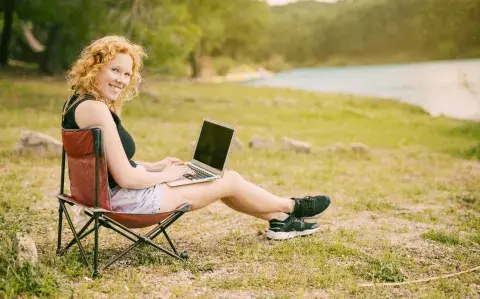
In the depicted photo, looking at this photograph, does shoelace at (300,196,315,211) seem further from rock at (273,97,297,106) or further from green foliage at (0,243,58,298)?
rock at (273,97,297,106)

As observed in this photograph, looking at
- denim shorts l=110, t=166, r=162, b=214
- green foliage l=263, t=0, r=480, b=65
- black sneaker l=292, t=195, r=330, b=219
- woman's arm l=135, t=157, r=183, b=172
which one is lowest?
black sneaker l=292, t=195, r=330, b=219

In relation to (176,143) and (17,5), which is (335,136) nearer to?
(176,143)

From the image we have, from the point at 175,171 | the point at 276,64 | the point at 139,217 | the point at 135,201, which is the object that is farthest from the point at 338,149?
the point at 276,64

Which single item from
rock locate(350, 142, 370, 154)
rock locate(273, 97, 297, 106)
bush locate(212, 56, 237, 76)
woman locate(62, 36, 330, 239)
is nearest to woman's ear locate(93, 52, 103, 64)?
woman locate(62, 36, 330, 239)

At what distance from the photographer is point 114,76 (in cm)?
460

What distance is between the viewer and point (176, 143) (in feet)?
39.8

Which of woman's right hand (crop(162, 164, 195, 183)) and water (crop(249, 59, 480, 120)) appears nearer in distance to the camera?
woman's right hand (crop(162, 164, 195, 183))

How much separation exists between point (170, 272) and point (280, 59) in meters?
75.0

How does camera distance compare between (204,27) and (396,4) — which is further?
(396,4)

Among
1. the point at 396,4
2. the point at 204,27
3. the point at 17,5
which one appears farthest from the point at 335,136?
the point at 396,4

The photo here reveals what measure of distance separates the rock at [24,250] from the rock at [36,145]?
5.68 m

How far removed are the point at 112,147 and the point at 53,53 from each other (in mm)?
26435

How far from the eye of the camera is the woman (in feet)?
14.4

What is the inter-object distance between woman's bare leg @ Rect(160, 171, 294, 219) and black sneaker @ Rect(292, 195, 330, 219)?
0.42 ft
